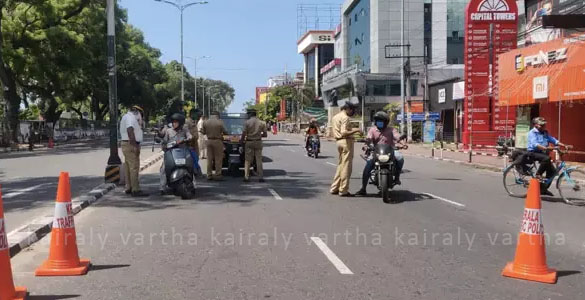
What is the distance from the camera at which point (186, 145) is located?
38.4ft

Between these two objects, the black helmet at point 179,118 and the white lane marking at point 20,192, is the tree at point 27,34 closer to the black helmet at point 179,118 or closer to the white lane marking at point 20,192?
the white lane marking at point 20,192

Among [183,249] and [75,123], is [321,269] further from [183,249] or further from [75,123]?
[75,123]

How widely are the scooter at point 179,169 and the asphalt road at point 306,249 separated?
11.1 inches

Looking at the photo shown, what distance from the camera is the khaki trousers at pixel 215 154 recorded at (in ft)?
47.4

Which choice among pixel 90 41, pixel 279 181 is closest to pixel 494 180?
pixel 279 181

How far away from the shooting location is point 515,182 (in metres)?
12.3

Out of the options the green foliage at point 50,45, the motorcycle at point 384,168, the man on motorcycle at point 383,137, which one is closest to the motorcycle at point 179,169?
the man on motorcycle at point 383,137

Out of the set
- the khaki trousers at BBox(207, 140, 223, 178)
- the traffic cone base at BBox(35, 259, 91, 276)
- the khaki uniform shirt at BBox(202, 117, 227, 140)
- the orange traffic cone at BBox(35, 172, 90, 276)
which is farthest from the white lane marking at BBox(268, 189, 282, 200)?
the traffic cone base at BBox(35, 259, 91, 276)

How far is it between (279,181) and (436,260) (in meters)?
8.51

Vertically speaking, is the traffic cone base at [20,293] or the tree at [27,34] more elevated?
the tree at [27,34]

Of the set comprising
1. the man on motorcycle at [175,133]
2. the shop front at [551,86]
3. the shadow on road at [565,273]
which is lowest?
the shadow on road at [565,273]

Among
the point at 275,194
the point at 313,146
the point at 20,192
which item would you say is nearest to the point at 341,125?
the point at 275,194

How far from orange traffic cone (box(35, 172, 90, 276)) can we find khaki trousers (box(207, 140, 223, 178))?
329 inches

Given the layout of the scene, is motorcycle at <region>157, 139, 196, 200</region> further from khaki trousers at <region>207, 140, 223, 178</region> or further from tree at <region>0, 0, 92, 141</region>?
tree at <region>0, 0, 92, 141</region>
